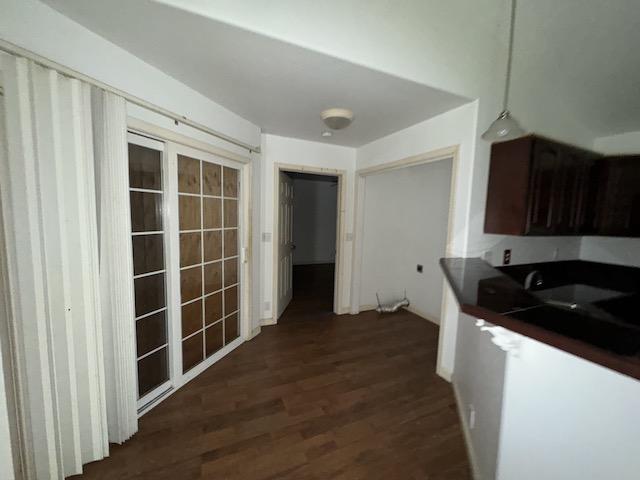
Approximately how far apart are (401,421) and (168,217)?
7.51ft

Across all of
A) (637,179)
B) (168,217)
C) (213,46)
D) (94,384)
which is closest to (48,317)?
(94,384)

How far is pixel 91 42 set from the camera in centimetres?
132

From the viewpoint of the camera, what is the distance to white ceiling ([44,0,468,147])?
1.22 m

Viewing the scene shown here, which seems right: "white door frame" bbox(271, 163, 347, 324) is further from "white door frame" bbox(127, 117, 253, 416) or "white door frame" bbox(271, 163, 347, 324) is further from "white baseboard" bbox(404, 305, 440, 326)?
"white baseboard" bbox(404, 305, 440, 326)

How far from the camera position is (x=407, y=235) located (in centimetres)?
383

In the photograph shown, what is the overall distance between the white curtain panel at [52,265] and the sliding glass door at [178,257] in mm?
371

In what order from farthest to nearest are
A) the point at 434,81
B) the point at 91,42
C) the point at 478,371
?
the point at 434,81
the point at 478,371
the point at 91,42

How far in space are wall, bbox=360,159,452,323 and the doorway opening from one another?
0.56m

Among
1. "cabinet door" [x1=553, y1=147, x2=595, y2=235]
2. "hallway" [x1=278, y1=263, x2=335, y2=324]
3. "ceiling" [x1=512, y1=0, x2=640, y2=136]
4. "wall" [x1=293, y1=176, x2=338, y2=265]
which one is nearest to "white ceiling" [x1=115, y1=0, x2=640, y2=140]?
"ceiling" [x1=512, y1=0, x2=640, y2=136]

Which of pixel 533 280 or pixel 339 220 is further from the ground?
pixel 339 220

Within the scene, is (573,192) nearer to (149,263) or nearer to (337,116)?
(337,116)

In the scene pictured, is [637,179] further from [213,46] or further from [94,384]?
[94,384]

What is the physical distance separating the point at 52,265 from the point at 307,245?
593 cm

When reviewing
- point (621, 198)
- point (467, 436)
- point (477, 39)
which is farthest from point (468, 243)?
point (621, 198)
